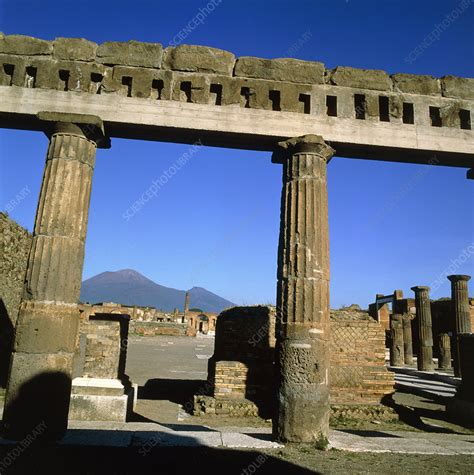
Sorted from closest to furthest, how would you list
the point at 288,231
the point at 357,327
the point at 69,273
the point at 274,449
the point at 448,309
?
1. the point at 274,449
2. the point at 69,273
3. the point at 288,231
4. the point at 357,327
5. the point at 448,309

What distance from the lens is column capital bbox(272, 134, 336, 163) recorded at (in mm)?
5730

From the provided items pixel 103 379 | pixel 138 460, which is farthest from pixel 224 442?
pixel 103 379

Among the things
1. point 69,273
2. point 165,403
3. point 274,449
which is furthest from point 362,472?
point 165,403

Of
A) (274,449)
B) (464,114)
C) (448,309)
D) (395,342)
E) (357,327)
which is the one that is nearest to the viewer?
(274,449)

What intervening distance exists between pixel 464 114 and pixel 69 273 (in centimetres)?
607

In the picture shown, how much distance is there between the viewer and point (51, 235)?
5.27 metres

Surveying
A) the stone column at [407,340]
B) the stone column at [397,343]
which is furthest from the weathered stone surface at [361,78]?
the stone column at [407,340]

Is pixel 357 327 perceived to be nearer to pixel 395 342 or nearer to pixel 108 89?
pixel 108 89

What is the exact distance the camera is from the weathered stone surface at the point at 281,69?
5926 millimetres

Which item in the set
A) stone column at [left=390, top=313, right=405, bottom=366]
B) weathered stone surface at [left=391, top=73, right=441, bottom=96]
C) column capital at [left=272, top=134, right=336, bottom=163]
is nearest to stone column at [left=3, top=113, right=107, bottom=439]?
column capital at [left=272, top=134, right=336, bottom=163]

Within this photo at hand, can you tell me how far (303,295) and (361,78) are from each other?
327 centimetres

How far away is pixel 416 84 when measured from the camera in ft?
20.4

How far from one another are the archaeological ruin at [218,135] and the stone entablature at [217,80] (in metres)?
0.02

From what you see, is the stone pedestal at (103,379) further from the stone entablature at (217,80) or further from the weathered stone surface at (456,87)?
the weathered stone surface at (456,87)
